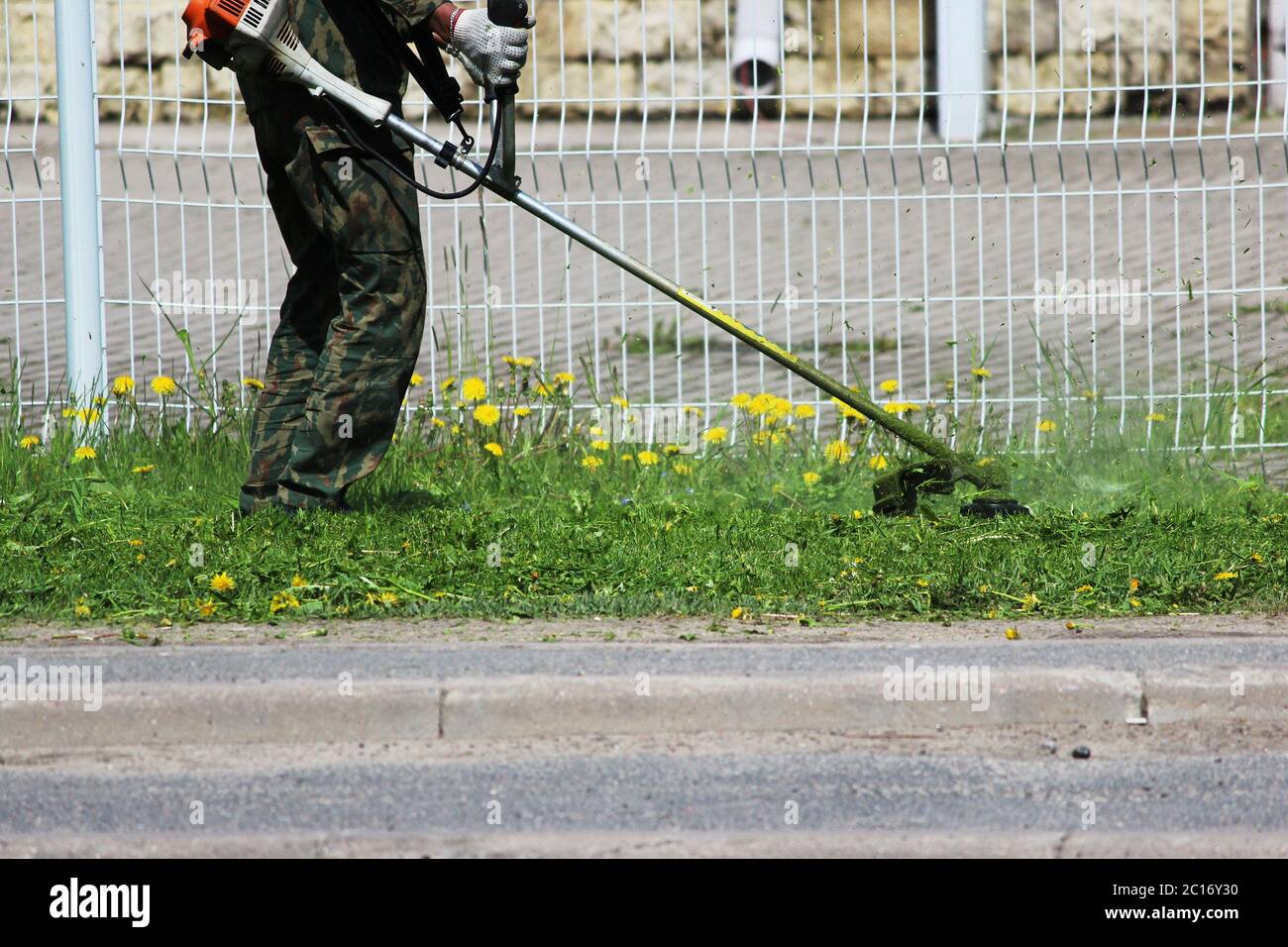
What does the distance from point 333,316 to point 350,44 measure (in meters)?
0.84

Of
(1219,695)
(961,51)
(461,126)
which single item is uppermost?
(961,51)

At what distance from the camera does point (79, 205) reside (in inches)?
256

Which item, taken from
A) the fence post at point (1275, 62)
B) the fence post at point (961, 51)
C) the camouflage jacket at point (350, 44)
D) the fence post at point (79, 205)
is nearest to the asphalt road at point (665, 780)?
the camouflage jacket at point (350, 44)

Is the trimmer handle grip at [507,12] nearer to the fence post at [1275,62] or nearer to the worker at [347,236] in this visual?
the worker at [347,236]

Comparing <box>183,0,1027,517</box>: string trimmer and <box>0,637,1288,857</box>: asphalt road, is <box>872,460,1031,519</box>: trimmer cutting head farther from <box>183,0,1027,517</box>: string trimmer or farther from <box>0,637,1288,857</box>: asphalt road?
<box>0,637,1288,857</box>: asphalt road

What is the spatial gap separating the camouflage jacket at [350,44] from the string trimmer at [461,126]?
4cm

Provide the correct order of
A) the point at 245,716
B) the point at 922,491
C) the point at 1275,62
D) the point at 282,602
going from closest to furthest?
1. the point at 245,716
2. the point at 282,602
3. the point at 922,491
4. the point at 1275,62

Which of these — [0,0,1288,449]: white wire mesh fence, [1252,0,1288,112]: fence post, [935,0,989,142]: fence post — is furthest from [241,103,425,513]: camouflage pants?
[935,0,989,142]: fence post

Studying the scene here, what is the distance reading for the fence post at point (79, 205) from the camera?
6.49m

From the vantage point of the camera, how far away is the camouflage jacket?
473 centimetres

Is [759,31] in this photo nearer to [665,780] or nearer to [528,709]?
[528,709]

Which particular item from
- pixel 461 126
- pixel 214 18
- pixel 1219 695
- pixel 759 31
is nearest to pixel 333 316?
pixel 461 126
